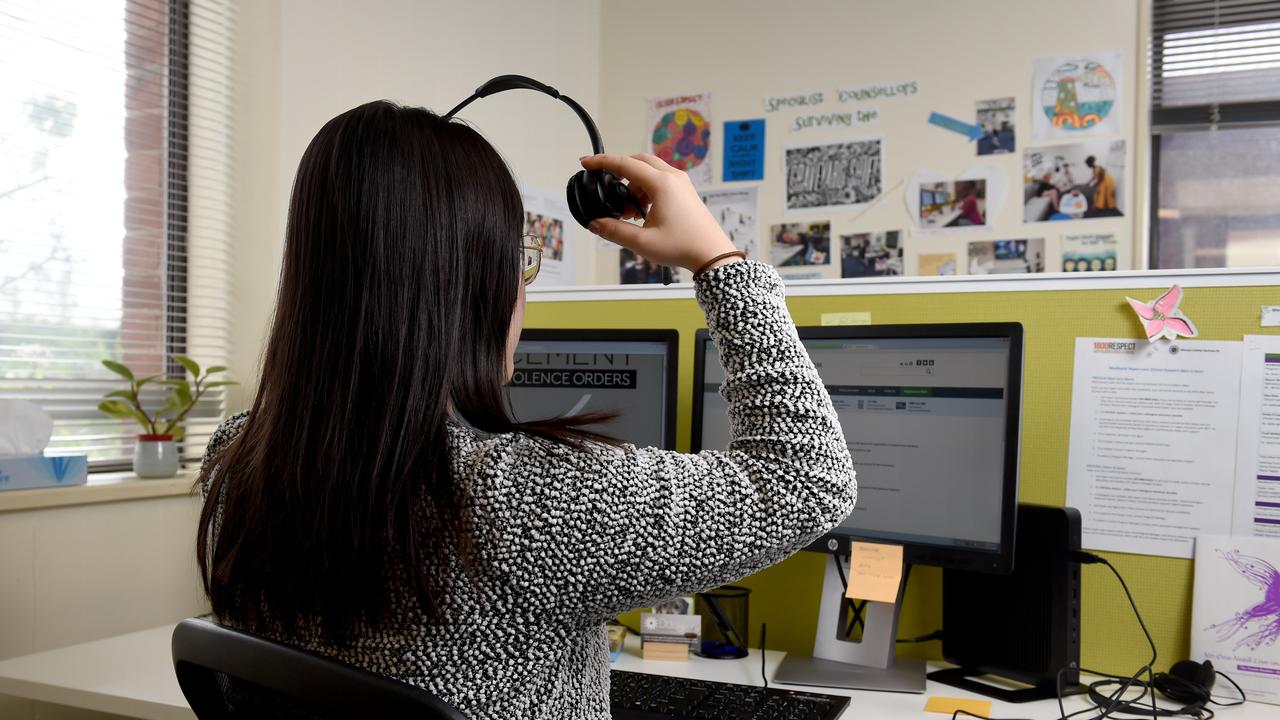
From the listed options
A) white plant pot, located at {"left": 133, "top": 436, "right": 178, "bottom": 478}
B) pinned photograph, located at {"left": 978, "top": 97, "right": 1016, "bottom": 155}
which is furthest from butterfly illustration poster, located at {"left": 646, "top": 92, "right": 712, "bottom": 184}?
white plant pot, located at {"left": 133, "top": 436, "right": 178, "bottom": 478}

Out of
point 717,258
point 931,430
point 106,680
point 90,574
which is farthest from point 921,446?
point 90,574

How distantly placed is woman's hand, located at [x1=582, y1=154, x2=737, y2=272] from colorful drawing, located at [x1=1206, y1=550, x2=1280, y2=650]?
822 mm

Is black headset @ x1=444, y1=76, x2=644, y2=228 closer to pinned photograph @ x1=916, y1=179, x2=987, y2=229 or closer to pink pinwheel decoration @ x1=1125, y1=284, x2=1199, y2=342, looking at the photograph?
pink pinwheel decoration @ x1=1125, y1=284, x2=1199, y2=342

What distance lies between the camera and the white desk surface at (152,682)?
1059 mm

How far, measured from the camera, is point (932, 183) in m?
2.71

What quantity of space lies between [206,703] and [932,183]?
8.15 feet

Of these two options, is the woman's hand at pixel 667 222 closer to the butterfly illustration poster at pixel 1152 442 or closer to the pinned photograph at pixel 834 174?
the butterfly illustration poster at pixel 1152 442

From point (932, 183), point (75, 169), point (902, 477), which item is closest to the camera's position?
point (902, 477)

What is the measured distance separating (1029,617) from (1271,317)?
0.46 metres

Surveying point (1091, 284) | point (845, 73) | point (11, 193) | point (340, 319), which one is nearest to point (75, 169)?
point (11, 193)

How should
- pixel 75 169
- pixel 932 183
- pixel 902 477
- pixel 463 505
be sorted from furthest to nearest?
pixel 932 183 < pixel 75 169 < pixel 902 477 < pixel 463 505

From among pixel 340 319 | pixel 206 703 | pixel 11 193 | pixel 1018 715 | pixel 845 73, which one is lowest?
pixel 1018 715

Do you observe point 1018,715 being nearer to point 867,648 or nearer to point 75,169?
point 867,648

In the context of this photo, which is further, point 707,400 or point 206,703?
point 707,400
